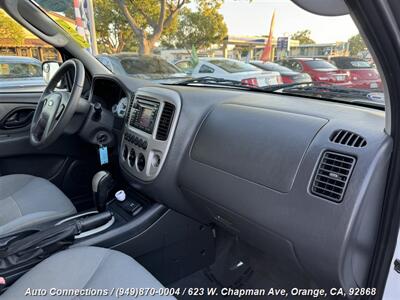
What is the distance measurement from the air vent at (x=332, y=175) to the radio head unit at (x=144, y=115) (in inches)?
33.2

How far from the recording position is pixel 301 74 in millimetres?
1612

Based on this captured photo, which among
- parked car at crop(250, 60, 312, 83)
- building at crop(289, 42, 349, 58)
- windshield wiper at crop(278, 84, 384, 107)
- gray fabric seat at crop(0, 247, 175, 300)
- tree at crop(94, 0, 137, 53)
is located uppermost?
tree at crop(94, 0, 137, 53)

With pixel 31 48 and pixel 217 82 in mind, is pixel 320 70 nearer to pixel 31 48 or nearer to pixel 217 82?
pixel 217 82

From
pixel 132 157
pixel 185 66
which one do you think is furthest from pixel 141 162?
pixel 185 66

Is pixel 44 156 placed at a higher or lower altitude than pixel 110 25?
lower

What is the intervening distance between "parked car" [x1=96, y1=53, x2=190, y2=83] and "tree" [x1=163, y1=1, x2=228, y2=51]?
1.46ft

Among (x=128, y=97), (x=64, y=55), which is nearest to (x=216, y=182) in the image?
(x=128, y=97)

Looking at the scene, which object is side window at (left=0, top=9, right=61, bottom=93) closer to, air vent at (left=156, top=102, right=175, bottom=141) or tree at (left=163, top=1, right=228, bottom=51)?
tree at (left=163, top=1, right=228, bottom=51)

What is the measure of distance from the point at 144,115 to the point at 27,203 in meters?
0.73

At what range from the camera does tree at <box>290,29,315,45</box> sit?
1372 mm

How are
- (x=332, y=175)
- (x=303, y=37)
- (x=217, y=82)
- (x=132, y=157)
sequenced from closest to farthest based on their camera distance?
(x=332, y=175) < (x=303, y=37) < (x=132, y=157) < (x=217, y=82)

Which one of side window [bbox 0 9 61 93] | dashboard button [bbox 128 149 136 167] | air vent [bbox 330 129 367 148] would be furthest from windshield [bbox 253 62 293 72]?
side window [bbox 0 9 61 93]

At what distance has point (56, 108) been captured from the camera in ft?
6.00

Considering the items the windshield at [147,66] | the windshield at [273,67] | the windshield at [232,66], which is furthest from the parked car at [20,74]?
the windshield at [273,67]
